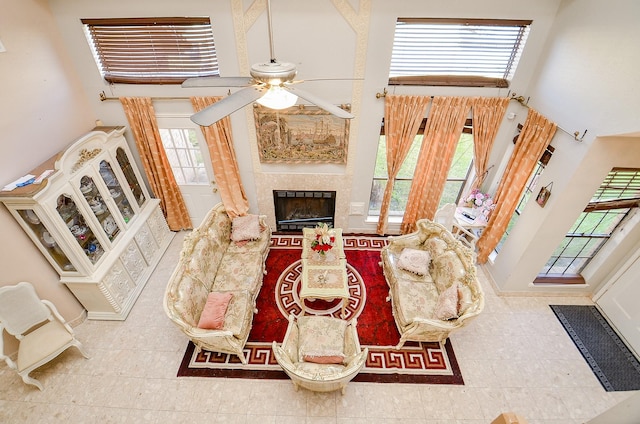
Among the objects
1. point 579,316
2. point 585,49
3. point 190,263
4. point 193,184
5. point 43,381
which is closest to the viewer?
point 585,49

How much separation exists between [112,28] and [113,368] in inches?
163

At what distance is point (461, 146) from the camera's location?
4.76 metres

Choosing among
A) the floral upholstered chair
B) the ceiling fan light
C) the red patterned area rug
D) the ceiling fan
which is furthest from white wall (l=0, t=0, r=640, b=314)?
the floral upholstered chair

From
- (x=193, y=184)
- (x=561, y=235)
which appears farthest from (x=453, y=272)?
(x=193, y=184)

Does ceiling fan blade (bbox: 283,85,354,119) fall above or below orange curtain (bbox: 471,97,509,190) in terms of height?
above

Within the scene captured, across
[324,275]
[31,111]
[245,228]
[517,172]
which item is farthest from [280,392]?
[31,111]

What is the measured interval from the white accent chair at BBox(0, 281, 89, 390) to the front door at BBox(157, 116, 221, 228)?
7.73 feet

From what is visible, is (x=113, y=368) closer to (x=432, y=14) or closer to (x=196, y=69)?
(x=196, y=69)

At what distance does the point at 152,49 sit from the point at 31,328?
367 centimetres

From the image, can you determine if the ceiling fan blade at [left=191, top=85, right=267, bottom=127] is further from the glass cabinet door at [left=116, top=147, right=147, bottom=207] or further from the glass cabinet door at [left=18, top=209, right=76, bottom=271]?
the glass cabinet door at [left=116, top=147, right=147, bottom=207]

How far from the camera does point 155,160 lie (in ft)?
15.5

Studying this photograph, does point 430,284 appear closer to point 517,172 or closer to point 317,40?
point 517,172

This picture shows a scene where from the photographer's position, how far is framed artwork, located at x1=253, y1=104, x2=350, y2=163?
4.34 meters

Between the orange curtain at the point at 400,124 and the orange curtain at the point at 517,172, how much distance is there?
4.34ft
